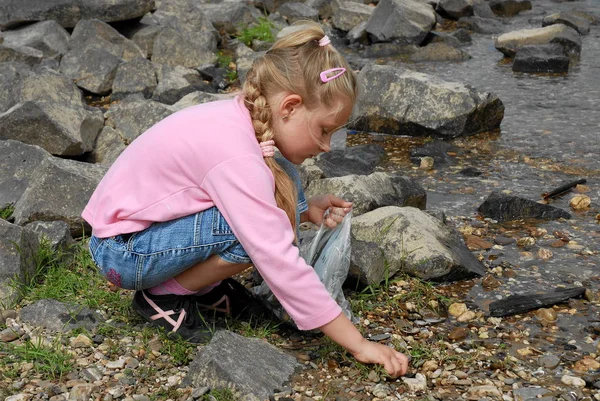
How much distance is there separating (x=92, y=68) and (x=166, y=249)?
4.96 metres

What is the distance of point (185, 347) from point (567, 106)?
4610 millimetres

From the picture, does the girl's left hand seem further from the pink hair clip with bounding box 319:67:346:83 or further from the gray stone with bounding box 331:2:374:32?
the gray stone with bounding box 331:2:374:32

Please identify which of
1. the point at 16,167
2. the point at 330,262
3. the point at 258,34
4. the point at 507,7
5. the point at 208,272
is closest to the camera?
the point at 208,272

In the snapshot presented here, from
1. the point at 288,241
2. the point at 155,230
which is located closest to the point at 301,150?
the point at 288,241

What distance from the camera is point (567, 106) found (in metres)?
6.61

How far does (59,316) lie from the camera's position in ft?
10.3

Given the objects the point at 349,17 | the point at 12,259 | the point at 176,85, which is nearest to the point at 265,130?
the point at 12,259

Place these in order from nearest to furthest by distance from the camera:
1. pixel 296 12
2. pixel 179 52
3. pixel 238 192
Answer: pixel 238 192 → pixel 179 52 → pixel 296 12

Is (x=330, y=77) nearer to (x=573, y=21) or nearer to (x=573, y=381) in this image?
(x=573, y=381)

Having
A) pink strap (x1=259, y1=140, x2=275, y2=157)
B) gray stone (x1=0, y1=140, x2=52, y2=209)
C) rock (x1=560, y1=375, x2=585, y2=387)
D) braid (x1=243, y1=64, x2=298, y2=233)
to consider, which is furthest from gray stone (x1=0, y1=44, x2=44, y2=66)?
rock (x1=560, y1=375, x2=585, y2=387)

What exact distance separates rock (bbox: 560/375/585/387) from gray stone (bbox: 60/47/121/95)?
5431mm

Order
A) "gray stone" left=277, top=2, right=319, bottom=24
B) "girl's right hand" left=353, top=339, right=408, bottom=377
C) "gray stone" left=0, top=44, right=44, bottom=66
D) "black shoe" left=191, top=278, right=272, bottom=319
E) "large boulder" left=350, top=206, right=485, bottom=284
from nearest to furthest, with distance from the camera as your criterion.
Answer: "girl's right hand" left=353, top=339, right=408, bottom=377 < "black shoe" left=191, top=278, right=272, bottom=319 < "large boulder" left=350, top=206, right=485, bottom=284 < "gray stone" left=0, top=44, right=44, bottom=66 < "gray stone" left=277, top=2, right=319, bottom=24

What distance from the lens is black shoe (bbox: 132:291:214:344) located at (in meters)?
3.05

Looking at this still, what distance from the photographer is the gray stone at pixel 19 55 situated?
757 cm
